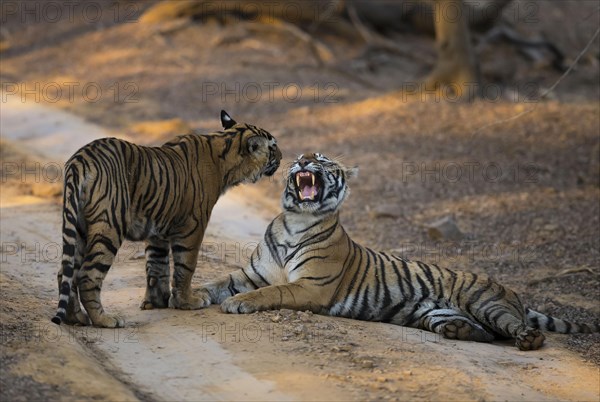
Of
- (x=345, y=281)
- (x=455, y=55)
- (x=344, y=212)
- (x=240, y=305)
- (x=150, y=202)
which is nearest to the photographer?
(x=150, y=202)

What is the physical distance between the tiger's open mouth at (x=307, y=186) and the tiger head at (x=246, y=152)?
12.5 inches

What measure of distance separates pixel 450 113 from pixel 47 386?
10.8 metres

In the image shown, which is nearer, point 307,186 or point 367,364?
point 367,364

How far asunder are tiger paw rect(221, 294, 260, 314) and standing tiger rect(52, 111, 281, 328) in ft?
0.97

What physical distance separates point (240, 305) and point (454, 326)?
164 cm

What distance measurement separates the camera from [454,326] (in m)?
7.23

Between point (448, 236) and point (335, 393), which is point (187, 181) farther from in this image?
point (448, 236)

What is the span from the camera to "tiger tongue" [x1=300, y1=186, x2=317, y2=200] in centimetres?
739

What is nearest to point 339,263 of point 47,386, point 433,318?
point 433,318

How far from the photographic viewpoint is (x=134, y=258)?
350 inches

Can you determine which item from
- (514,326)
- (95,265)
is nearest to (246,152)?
(95,265)

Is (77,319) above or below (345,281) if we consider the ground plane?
below

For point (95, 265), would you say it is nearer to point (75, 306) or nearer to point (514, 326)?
point (75, 306)

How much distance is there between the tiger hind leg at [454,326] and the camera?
7.23 m
